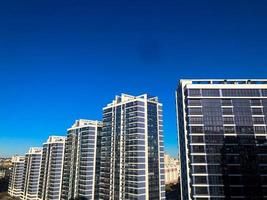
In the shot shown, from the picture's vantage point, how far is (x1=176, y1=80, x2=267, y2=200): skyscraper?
3314 inches

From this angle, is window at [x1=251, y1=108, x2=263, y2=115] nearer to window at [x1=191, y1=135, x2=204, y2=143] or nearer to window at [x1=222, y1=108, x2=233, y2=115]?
window at [x1=222, y1=108, x2=233, y2=115]

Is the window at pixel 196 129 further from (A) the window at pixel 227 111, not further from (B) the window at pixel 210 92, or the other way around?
(B) the window at pixel 210 92

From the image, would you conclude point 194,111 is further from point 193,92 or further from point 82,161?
point 82,161

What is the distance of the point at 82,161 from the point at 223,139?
76534 millimetres

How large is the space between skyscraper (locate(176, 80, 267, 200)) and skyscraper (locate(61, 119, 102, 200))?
5372cm

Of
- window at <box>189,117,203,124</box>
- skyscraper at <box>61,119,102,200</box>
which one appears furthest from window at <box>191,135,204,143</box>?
skyscraper at <box>61,119,102,200</box>

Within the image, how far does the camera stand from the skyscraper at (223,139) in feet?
276

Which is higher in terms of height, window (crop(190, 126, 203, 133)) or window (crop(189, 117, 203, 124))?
window (crop(189, 117, 203, 124))

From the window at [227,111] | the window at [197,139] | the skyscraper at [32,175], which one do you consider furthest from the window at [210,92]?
the skyscraper at [32,175]

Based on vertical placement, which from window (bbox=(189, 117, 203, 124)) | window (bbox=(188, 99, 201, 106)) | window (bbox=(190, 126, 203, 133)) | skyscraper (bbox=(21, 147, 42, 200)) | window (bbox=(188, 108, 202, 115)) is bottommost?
skyscraper (bbox=(21, 147, 42, 200))

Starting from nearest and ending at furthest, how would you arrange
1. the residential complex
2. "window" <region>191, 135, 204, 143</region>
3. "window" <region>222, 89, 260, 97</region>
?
"window" <region>191, 135, 204, 143</region>, "window" <region>222, 89, 260, 97</region>, the residential complex

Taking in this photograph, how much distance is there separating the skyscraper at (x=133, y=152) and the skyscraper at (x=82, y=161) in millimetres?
12082

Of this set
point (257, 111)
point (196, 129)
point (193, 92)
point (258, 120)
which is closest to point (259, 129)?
point (258, 120)

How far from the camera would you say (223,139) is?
292ft
